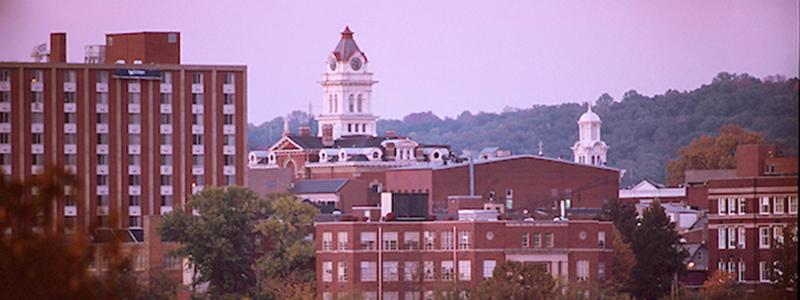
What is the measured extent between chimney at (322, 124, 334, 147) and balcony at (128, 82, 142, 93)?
46423 mm

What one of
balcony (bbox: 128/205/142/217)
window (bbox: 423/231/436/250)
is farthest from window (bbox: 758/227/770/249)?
balcony (bbox: 128/205/142/217)

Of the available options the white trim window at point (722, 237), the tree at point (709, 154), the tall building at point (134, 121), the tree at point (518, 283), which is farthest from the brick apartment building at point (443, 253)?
the tree at point (709, 154)

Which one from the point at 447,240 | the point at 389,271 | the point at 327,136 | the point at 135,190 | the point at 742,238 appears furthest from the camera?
the point at 327,136

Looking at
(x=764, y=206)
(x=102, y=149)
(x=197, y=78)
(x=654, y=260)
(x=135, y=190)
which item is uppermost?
(x=197, y=78)

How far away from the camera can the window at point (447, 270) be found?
314 ft

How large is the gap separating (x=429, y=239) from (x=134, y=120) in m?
28.1

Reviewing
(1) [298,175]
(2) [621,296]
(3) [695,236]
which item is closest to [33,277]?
(2) [621,296]

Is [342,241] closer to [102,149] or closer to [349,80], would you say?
[102,149]

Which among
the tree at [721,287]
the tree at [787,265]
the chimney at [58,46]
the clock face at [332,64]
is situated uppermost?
the clock face at [332,64]

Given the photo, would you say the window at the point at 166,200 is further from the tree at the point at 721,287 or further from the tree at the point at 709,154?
the tree at the point at 709,154

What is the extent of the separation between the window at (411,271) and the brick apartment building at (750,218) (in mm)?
10247

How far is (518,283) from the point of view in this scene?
88.0m

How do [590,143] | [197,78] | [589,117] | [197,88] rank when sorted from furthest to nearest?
[589,117] → [590,143] → [197,88] → [197,78]

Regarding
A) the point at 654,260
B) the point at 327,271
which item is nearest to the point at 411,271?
the point at 327,271
